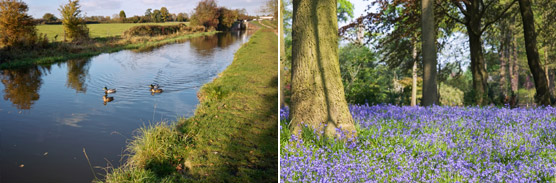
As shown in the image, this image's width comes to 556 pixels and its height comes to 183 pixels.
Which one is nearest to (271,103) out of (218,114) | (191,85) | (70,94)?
(218,114)

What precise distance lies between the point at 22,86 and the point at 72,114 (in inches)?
Answer: 24.6

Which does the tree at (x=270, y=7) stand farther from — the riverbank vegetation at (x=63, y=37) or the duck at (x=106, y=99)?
the duck at (x=106, y=99)

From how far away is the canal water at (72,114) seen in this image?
4.27m

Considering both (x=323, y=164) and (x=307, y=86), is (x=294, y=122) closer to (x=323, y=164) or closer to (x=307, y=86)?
(x=307, y=86)

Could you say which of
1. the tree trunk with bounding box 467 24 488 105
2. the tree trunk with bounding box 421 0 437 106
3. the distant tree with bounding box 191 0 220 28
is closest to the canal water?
the distant tree with bounding box 191 0 220 28

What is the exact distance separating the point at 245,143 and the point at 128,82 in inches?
77.3

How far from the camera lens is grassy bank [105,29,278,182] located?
5.04 meters

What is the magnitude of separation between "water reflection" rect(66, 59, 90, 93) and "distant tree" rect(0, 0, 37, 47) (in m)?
0.49

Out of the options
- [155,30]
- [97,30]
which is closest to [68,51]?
[97,30]

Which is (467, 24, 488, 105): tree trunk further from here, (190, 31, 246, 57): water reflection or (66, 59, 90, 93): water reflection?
(66, 59, 90, 93): water reflection

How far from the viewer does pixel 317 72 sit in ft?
15.3

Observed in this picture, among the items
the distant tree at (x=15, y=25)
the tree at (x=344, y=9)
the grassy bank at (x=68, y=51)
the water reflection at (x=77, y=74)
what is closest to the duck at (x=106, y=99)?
the water reflection at (x=77, y=74)

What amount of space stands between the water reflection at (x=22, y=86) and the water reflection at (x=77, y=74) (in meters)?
0.26

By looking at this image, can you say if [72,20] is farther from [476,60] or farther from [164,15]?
[476,60]
